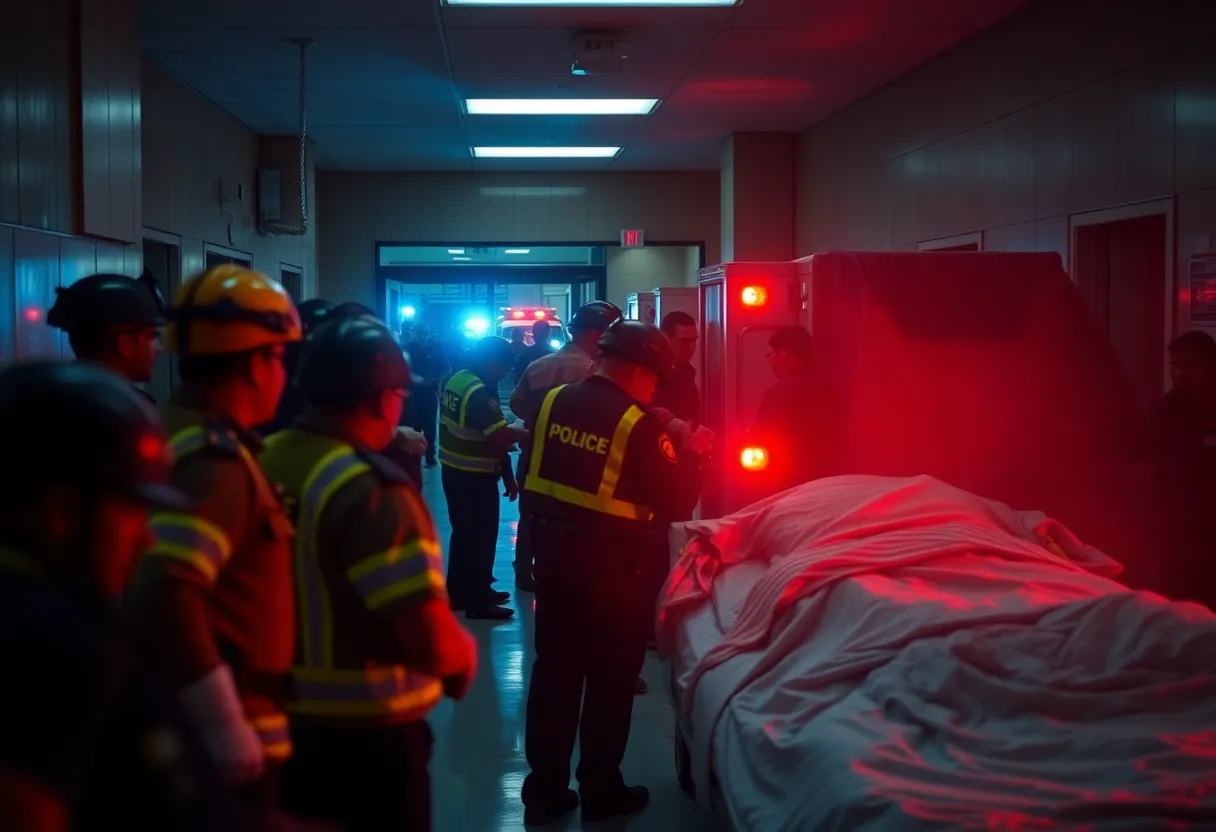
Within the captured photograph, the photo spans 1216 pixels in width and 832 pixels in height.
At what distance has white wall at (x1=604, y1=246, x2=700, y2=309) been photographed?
18.6 meters

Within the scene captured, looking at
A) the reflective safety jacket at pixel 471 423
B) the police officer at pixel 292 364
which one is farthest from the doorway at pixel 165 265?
the police officer at pixel 292 364

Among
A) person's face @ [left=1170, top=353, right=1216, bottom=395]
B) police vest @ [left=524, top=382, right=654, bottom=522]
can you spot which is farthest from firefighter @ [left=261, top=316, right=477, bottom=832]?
person's face @ [left=1170, top=353, right=1216, bottom=395]

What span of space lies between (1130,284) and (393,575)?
21.7 ft

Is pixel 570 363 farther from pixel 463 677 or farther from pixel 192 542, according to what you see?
pixel 192 542

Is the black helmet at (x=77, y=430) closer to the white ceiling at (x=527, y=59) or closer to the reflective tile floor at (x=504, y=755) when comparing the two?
the reflective tile floor at (x=504, y=755)

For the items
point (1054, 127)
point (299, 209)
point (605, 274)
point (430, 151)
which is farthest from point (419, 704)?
point (605, 274)

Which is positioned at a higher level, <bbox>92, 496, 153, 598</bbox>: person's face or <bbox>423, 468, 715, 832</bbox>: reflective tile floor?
<bbox>92, 496, 153, 598</bbox>: person's face

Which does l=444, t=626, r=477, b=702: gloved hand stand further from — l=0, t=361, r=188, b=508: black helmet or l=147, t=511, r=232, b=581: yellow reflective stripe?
l=0, t=361, r=188, b=508: black helmet

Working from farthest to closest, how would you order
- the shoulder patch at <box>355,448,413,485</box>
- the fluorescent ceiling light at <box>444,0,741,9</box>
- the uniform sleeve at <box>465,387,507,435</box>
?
the fluorescent ceiling light at <box>444,0,741,9</box>
the uniform sleeve at <box>465,387,507,435</box>
the shoulder patch at <box>355,448,413,485</box>

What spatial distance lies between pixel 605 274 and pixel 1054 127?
1110cm

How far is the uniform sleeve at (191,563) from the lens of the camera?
210cm

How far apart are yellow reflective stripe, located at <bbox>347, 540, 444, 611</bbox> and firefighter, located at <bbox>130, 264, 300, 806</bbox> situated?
0.48 feet

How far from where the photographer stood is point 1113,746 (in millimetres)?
2850

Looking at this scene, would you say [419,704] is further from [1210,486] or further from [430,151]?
[430,151]
